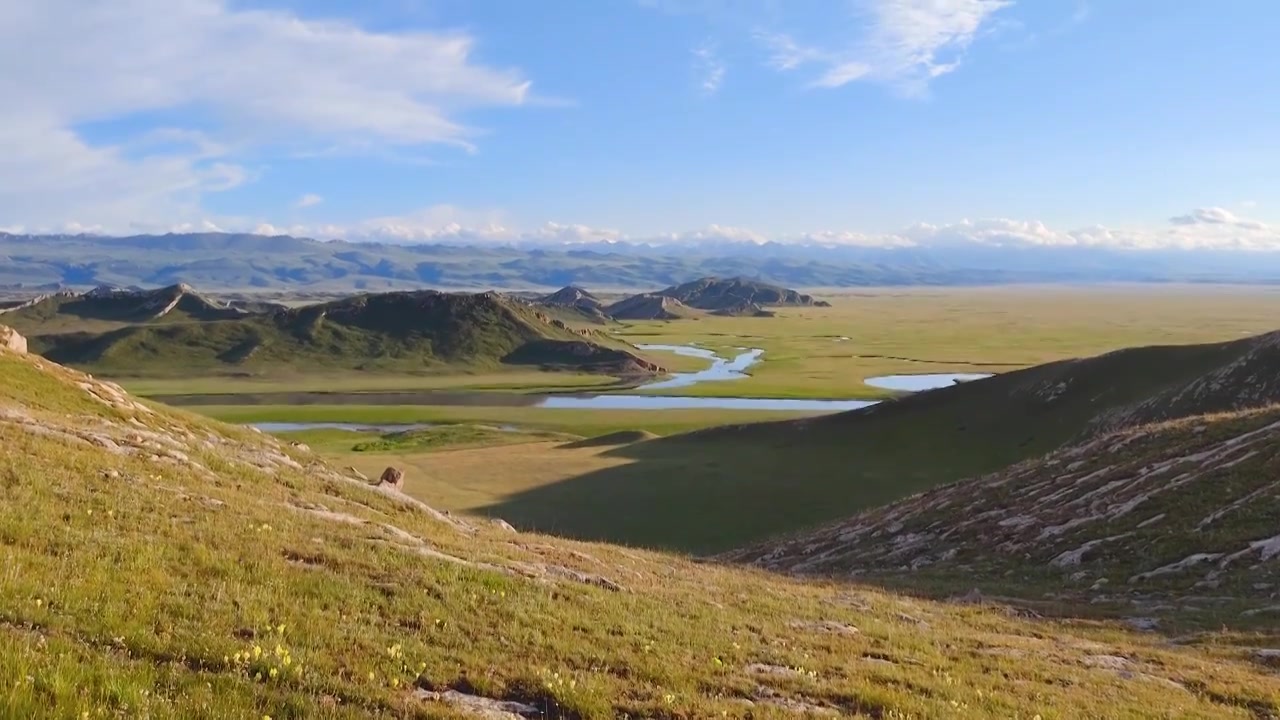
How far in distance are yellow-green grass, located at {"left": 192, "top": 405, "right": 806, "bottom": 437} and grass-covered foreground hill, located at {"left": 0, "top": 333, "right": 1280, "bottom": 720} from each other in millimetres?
78865

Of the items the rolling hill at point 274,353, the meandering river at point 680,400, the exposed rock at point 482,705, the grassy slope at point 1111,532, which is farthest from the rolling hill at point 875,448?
the rolling hill at point 274,353


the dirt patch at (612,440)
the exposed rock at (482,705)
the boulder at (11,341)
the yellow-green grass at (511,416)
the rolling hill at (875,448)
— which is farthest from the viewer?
the yellow-green grass at (511,416)

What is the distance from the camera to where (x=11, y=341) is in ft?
139

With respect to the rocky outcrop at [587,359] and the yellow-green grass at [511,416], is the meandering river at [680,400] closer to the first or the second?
the yellow-green grass at [511,416]

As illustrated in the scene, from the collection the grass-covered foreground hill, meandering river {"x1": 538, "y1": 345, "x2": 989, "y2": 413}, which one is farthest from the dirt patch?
the grass-covered foreground hill

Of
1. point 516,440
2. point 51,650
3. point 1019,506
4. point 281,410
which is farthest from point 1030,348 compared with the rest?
point 51,650

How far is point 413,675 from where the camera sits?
10.8m

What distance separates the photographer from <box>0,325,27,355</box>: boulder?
40.0 metres

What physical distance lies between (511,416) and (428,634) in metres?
A: 106

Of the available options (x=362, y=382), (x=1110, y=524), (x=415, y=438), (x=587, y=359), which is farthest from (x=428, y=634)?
(x=587, y=359)

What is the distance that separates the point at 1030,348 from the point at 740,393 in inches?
3687

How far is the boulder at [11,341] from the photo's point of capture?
131 feet

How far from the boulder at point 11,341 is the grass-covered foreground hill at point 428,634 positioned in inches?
813

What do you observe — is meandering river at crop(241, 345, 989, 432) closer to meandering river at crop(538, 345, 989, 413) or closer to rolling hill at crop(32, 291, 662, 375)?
meandering river at crop(538, 345, 989, 413)
